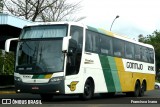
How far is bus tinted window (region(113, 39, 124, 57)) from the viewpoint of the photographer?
23031 mm

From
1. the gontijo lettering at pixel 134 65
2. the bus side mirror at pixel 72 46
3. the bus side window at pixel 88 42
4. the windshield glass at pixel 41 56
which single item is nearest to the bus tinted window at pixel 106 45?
the bus side window at pixel 88 42

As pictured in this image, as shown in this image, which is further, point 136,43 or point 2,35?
point 2,35

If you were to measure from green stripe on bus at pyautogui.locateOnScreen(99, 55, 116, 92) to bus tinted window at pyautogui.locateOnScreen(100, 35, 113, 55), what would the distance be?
332 mm

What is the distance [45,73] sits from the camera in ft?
59.1

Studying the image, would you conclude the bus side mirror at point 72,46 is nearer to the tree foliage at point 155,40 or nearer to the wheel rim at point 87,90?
the wheel rim at point 87,90

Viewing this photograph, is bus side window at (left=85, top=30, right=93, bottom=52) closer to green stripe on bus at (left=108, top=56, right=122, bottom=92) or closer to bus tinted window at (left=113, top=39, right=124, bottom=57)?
green stripe on bus at (left=108, top=56, right=122, bottom=92)

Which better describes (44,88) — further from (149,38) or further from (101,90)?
(149,38)

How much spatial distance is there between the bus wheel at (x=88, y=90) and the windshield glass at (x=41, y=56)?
2155 millimetres

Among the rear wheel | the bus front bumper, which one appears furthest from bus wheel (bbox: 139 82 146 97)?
the bus front bumper

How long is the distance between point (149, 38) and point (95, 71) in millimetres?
92175

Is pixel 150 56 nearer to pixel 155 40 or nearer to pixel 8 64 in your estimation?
pixel 8 64

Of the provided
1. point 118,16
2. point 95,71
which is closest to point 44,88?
point 95,71

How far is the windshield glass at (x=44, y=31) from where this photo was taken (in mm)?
18594

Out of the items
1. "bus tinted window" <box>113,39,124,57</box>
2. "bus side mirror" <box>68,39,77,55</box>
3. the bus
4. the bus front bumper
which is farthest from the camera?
"bus tinted window" <box>113,39,124,57</box>
